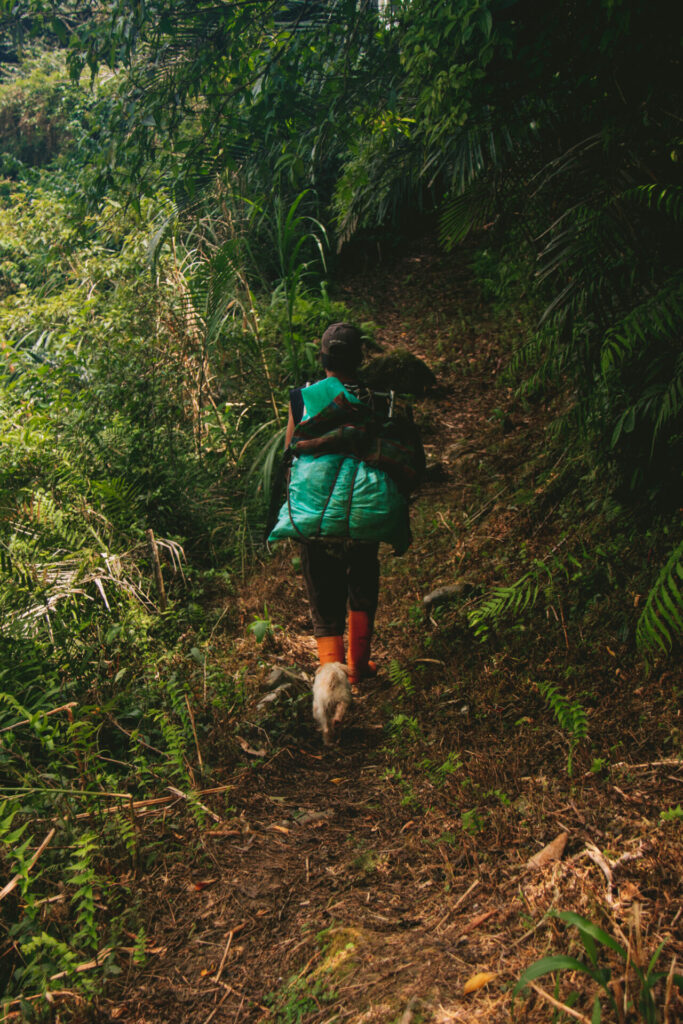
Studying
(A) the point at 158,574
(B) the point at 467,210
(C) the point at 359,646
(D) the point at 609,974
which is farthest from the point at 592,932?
(B) the point at 467,210

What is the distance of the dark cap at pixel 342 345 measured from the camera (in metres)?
3.54

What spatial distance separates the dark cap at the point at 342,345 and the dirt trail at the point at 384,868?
1.57 metres

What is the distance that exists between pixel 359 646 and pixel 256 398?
10.7 feet

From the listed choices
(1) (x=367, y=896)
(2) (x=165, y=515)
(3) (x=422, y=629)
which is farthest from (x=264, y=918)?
(2) (x=165, y=515)

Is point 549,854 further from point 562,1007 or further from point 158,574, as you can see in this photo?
point 158,574

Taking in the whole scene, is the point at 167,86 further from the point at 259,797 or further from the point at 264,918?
the point at 264,918

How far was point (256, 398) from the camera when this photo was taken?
6406 millimetres

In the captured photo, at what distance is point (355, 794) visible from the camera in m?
2.95

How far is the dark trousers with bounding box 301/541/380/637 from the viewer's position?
3584 millimetres

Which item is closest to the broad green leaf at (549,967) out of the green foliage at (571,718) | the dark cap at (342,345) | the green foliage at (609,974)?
the green foliage at (609,974)

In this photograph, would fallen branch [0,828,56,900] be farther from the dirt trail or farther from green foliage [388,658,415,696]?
green foliage [388,658,415,696]

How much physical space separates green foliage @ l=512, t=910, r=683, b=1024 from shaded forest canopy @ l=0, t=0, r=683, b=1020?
0.95 meters

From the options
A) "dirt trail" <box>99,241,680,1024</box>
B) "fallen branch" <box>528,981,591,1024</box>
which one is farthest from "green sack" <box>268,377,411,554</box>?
"fallen branch" <box>528,981,591,1024</box>

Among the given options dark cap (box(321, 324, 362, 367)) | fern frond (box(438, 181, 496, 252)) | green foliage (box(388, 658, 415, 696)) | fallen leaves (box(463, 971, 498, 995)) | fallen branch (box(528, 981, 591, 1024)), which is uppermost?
fern frond (box(438, 181, 496, 252))
